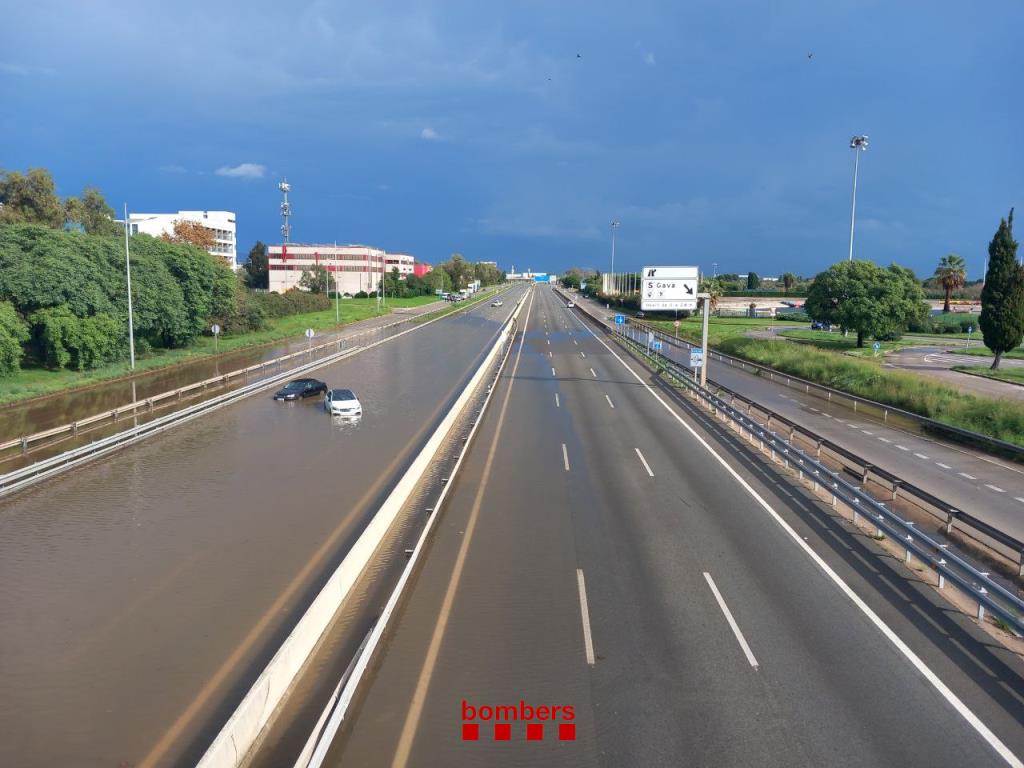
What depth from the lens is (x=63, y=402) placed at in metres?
33.3

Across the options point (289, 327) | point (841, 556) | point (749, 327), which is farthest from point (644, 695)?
point (749, 327)

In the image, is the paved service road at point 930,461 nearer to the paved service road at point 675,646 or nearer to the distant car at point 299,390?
the paved service road at point 675,646

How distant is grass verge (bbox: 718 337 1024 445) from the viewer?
87.8 ft

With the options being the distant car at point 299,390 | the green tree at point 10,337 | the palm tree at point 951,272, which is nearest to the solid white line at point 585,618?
the distant car at point 299,390

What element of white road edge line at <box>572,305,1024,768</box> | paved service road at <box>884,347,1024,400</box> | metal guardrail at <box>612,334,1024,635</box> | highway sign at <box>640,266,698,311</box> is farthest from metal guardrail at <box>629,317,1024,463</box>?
white road edge line at <box>572,305,1024,768</box>

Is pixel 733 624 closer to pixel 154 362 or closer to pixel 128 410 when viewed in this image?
pixel 128 410

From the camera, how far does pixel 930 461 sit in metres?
23.0

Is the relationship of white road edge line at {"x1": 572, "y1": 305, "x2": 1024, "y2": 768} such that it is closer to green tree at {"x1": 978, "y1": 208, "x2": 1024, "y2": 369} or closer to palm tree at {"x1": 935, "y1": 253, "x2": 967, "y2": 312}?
green tree at {"x1": 978, "y1": 208, "x2": 1024, "y2": 369}

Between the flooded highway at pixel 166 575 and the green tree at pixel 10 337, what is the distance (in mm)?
15979

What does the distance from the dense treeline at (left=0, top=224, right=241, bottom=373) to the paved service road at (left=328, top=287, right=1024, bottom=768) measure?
32.5 meters

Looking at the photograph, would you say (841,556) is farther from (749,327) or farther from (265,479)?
(749,327)

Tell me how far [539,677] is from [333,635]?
128 inches

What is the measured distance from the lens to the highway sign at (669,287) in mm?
38812

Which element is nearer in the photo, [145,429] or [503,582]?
[503,582]
